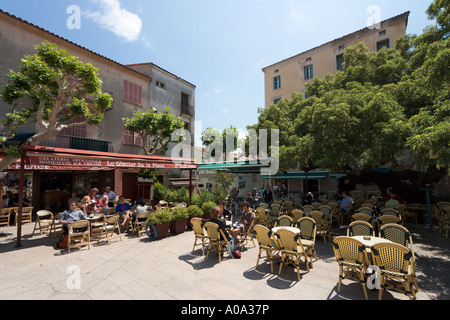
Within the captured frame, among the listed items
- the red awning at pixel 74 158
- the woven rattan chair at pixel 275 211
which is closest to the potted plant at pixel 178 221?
the red awning at pixel 74 158

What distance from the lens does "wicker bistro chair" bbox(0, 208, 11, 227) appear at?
31.3ft

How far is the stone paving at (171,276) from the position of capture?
3867mm

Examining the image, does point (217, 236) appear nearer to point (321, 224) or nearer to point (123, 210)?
point (321, 224)

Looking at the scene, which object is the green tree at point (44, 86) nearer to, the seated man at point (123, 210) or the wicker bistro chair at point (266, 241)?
the seated man at point (123, 210)

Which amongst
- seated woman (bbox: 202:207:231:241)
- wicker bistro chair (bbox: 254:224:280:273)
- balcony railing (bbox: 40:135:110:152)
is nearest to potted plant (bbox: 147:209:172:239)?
seated woman (bbox: 202:207:231:241)

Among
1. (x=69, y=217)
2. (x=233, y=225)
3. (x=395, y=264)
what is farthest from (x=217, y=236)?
(x=69, y=217)

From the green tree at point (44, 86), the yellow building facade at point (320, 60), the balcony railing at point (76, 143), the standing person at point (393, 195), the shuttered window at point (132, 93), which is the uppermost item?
the yellow building facade at point (320, 60)

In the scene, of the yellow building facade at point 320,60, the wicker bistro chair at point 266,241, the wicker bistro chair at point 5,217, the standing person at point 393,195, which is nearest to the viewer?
the wicker bistro chair at point 266,241

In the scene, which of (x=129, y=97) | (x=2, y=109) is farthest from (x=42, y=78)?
(x=129, y=97)

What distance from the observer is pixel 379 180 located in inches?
494

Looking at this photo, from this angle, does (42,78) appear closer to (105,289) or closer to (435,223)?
(105,289)

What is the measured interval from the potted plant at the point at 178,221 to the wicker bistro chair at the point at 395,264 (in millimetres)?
6407

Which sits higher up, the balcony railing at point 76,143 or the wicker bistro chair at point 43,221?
the balcony railing at point 76,143

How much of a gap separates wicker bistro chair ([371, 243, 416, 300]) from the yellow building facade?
66.5 feet
